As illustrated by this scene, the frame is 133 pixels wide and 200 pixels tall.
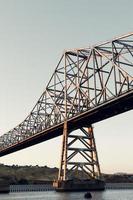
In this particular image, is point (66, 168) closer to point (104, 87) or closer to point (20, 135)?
point (104, 87)

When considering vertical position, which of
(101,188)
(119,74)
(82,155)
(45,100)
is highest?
(45,100)

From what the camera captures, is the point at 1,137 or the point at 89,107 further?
the point at 1,137

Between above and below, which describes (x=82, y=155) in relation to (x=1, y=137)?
below

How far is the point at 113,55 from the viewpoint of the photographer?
245ft

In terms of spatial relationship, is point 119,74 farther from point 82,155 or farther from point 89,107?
point 82,155

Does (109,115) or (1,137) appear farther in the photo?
(1,137)

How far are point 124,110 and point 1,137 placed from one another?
108m

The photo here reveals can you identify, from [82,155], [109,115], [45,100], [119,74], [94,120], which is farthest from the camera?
[45,100]

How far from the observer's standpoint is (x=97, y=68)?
3201 inches

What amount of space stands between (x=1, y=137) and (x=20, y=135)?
129ft

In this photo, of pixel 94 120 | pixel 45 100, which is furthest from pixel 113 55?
pixel 45 100

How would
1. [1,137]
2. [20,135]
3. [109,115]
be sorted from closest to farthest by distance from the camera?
[109,115] → [20,135] → [1,137]

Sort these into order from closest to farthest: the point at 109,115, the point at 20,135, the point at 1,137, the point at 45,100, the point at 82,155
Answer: the point at 109,115, the point at 82,155, the point at 45,100, the point at 20,135, the point at 1,137

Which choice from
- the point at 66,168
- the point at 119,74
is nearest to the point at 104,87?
the point at 119,74
